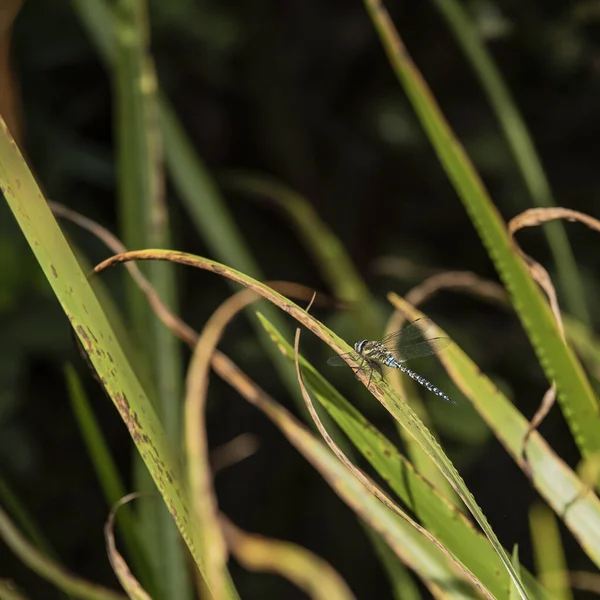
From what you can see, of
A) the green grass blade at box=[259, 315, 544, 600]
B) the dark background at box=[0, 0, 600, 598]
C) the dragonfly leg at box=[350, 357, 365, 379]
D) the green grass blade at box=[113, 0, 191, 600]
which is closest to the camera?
the green grass blade at box=[259, 315, 544, 600]

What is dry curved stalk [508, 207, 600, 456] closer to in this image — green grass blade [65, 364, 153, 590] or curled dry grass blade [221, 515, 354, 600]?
curled dry grass blade [221, 515, 354, 600]

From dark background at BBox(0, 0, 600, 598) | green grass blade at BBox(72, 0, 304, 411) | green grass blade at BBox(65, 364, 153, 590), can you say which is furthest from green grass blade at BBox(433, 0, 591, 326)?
green grass blade at BBox(65, 364, 153, 590)

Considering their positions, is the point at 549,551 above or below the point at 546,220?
below

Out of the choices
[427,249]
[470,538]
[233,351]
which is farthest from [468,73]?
[470,538]

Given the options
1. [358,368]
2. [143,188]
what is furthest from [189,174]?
[358,368]

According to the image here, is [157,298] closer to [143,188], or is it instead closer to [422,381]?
[143,188]

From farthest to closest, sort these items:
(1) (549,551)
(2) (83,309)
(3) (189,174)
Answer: (3) (189,174), (1) (549,551), (2) (83,309)

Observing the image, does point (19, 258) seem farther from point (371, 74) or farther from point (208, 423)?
point (371, 74)
